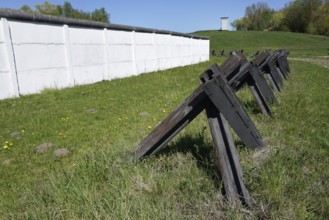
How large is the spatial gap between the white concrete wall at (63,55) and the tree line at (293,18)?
70.2 meters

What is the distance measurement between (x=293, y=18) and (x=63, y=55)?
8321 centimetres

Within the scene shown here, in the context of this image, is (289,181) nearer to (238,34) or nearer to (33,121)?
(33,121)

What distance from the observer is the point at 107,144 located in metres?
4.17

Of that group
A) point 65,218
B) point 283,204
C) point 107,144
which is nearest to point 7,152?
point 107,144

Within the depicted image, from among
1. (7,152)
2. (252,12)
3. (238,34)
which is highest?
(252,12)

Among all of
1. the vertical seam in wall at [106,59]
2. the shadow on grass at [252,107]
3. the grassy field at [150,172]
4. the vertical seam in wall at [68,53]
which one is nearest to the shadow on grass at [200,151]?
the grassy field at [150,172]

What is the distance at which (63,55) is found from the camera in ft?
33.2

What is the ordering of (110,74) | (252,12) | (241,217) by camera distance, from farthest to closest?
(252,12) → (110,74) → (241,217)

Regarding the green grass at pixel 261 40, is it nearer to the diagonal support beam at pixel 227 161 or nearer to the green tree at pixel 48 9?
the green tree at pixel 48 9

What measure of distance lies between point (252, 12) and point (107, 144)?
103 m

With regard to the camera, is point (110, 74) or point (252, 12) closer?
point (110, 74)

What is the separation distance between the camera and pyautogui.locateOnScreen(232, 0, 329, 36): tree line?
70.2 meters

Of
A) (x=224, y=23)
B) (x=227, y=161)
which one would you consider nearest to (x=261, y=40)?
Answer: (x=224, y=23)

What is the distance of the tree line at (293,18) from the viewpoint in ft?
230
